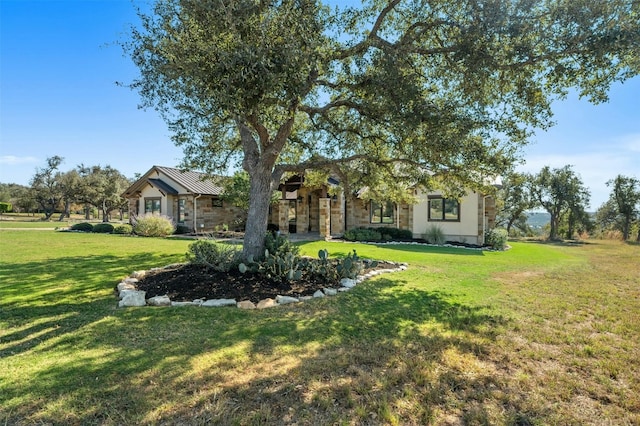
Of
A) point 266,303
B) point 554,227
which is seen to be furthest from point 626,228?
point 266,303

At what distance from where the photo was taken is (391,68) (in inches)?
258

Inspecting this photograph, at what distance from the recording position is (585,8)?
5586 millimetres

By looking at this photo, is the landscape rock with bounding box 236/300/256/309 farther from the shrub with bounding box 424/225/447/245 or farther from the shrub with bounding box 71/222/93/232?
the shrub with bounding box 71/222/93/232

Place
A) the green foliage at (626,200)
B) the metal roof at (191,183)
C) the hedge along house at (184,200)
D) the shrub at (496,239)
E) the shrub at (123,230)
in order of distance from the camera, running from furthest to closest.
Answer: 1. the green foliage at (626,200)
2. the hedge along house at (184,200)
3. the metal roof at (191,183)
4. the shrub at (123,230)
5. the shrub at (496,239)

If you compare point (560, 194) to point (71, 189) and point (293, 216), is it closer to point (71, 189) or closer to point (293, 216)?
point (293, 216)

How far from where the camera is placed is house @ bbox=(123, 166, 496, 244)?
59.3ft

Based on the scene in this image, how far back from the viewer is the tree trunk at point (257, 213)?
25.3 ft

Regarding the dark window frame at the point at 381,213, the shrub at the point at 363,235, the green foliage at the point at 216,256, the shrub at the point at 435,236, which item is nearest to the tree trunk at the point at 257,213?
the green foliage at the point at 216,256

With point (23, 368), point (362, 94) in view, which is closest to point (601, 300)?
point (362, 94)

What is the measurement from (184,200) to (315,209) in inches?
373

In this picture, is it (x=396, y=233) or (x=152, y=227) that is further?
(x=152, y=227)

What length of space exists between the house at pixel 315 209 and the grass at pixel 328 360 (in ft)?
33.2

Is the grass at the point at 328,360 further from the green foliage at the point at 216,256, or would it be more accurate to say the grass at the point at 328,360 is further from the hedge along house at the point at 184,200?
the hedge along house at the point at 184,200

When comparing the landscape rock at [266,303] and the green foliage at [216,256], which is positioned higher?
the green foliage at [216,256]
